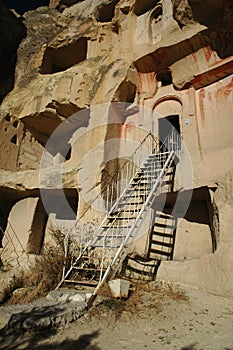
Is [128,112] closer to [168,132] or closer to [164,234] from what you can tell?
[168,132]

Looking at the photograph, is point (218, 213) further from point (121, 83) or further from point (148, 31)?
point (148, 31)

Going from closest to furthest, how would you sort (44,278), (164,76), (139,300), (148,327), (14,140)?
1. (148,327)
2. (139,300)
3. (44,278)
4. (164,76)
5. (14,140)

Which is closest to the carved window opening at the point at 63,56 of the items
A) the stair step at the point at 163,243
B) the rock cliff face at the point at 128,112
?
the rock cliff face at the point at 128,112

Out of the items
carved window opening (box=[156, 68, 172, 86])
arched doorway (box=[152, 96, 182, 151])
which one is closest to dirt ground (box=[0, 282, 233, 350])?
arched doorway (box=[152, 96, 182, 151])

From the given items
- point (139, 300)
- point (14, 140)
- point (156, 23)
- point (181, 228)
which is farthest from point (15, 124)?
point (139, 300)

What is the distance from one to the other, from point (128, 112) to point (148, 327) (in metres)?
6.13

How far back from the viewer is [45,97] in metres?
9.15

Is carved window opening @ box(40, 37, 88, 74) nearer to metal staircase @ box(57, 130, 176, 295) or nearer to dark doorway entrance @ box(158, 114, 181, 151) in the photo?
dark doorway entrance @ box(158, 114, 181, 151)

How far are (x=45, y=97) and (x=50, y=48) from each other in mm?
3047

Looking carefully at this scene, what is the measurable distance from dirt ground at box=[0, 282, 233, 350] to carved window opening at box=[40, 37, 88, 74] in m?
9.35

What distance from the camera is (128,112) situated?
8469 mm

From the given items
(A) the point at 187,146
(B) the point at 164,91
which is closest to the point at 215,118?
(A) the point at 187,146

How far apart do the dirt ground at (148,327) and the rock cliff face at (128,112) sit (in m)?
0.95

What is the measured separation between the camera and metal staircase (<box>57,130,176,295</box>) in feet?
15.9
